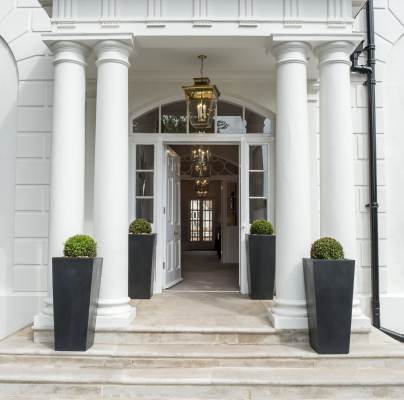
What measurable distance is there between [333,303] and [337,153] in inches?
53.5

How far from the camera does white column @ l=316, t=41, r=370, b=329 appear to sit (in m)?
3.81

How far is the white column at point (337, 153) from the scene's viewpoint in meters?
3.81

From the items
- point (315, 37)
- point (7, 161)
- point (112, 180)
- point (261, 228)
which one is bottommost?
point (261, 228)

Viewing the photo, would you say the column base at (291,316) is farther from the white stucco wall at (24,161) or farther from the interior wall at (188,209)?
the interior wall at (188,209)

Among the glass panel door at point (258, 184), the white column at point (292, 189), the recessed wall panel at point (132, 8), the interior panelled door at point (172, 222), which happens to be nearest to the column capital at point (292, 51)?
the white column at point (292, 189)

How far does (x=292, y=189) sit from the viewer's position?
148 inches

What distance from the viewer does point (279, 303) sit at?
3.73m

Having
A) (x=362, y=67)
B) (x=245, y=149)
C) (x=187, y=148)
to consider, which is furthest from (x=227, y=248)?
(x=362, y=67)

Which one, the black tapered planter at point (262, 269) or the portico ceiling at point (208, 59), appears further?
the black tapered planter at point (262, 269)

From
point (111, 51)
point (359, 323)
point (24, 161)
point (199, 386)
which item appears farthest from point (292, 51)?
point (24, 161)

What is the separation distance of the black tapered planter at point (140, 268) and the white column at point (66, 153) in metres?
1.23

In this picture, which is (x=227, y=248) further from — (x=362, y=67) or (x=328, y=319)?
(x=328, y=319)

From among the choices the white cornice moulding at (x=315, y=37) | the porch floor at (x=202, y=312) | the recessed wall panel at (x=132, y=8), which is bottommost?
the porch floor at (x=202, y=312)

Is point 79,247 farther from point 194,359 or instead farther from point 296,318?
point 296,318
